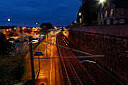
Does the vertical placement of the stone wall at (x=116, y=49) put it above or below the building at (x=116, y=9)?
below

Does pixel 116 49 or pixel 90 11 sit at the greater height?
pixel 90 11

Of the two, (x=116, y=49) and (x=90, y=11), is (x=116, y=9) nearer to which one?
(x=90, y=11)

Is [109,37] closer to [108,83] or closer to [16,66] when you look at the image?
[108,83]

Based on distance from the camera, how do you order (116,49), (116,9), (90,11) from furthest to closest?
(90,11) < (116,9) < (116,49)

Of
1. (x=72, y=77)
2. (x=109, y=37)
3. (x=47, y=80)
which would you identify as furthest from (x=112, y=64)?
(x=47, y=80)

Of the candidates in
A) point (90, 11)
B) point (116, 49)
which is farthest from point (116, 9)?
point (116, 49)

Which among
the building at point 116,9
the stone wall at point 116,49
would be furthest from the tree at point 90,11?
the stone wall at point 116,49

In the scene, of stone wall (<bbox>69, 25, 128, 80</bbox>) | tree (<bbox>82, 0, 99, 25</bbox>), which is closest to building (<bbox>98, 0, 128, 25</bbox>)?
tree (<bbox>82, 0, 99, 25</bbox>)

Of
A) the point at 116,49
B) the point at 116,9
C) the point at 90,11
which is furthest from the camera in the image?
the point at 90,11

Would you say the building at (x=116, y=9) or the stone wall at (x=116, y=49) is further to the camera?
the building at (x=116, y=9)

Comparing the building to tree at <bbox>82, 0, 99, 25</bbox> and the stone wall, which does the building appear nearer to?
tree at <bbox>82, 0, 99, 25</bbox>

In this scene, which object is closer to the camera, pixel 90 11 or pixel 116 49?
pixel 116 49

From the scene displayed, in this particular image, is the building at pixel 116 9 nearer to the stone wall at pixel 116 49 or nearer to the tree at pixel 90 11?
the tree at pixel 90 11

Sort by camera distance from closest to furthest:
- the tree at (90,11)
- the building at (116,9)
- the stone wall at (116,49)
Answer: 1. the stone wall at (116,49)
2. the building at (116,9)
3. the tree at (90,11)
